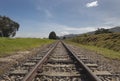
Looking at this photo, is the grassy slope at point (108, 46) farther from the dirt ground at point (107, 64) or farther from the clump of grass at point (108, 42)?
the dirt ground at point (107, 64)

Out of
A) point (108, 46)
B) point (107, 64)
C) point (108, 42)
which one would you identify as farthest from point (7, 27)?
point (107, 64)

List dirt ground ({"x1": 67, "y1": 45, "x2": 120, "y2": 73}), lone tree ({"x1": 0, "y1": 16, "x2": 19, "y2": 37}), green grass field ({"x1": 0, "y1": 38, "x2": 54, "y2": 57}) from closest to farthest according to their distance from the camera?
dirt ground ({"x1": 67, "y1": 45, "x2": 120, "y2": 73})
green grass field ({"x1": 0, "y1": 38, "x2": 54, "y2": 57})
lone tree ({"x1": 0, "y1": 16, "x2": 19, "y2": 37})

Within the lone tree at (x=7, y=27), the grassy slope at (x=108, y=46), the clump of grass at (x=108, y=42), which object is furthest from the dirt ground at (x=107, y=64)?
the lone tree at (x=7, y=27)

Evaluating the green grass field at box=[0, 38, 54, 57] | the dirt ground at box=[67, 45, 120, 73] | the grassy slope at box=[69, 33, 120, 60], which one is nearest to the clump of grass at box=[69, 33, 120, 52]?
the grassy slope at box=[69, 33, 120, 60]

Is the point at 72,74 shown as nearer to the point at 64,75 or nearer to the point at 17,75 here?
the point at 64,75

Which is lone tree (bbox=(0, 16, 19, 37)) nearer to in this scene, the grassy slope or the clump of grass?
the clump of grass

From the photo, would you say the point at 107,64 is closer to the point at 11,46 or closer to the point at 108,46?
→ the point at 11,46

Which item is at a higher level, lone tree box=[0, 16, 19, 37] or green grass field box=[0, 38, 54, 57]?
lone tree box=[0, 16, 19, 37]

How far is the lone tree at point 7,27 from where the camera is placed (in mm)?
97838

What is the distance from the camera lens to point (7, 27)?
10050 centimetres

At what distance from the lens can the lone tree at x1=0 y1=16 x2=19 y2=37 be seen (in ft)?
321

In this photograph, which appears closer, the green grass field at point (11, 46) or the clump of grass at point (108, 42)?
the green grass field at point (11, 46)

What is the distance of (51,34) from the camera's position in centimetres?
13625

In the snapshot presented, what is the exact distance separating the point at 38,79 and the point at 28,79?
506mm
